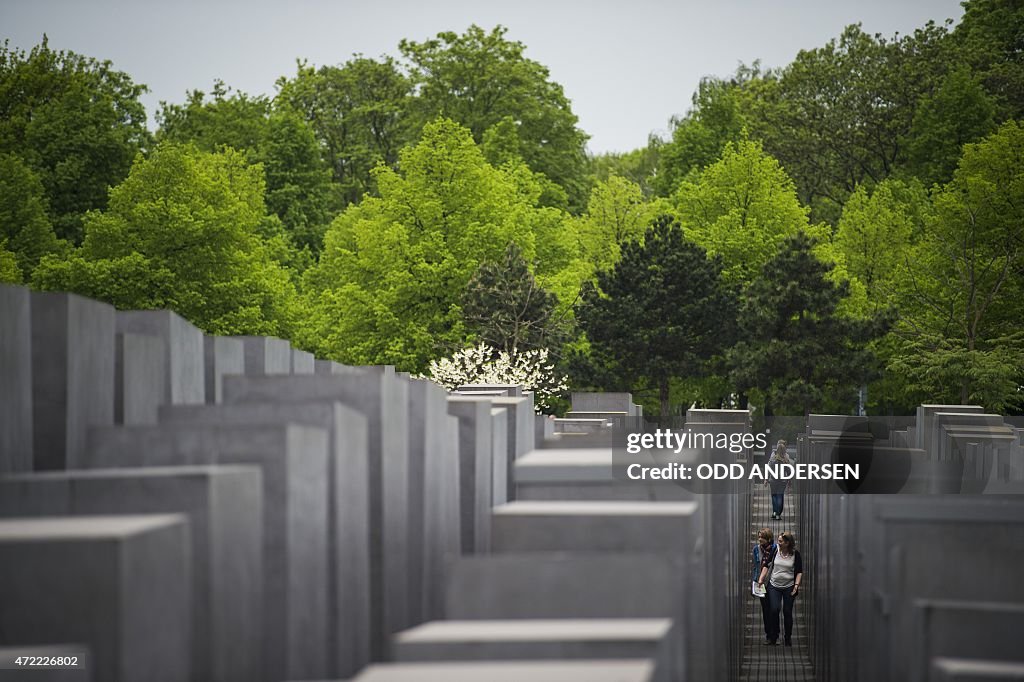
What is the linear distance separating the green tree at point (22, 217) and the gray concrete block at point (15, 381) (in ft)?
115

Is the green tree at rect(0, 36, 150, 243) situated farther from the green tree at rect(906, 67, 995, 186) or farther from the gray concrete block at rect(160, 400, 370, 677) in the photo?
the gray concrete block at rect(160, 400, 370, 677)

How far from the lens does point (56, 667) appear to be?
6.01m

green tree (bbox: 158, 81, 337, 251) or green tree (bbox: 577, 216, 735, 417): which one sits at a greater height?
green tree (bbox: 158, 81, 337, 251)

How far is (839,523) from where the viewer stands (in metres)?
15.9

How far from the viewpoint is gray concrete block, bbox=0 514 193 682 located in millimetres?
6035

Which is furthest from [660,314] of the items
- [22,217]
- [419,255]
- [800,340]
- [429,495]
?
[429,495]

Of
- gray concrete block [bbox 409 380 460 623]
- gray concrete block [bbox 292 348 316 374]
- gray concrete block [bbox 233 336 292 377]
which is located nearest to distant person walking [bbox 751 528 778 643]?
gray concrete block [bbox 292 348 316 374]

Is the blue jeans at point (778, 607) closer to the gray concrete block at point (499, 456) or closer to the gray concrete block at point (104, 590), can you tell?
the gray concrete block at point (499, 456)

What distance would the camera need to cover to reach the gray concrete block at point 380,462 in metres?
10.1

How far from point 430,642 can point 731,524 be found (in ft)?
36.6

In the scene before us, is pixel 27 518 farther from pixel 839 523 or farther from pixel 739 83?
pixel 739 83

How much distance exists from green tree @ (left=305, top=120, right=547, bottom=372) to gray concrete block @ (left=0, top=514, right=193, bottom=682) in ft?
114

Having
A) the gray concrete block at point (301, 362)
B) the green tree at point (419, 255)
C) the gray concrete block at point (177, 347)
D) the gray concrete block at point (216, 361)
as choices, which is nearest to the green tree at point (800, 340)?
the green tree at point (419, 255)

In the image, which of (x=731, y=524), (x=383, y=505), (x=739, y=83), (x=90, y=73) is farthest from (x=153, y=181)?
(x=739, y=83)
